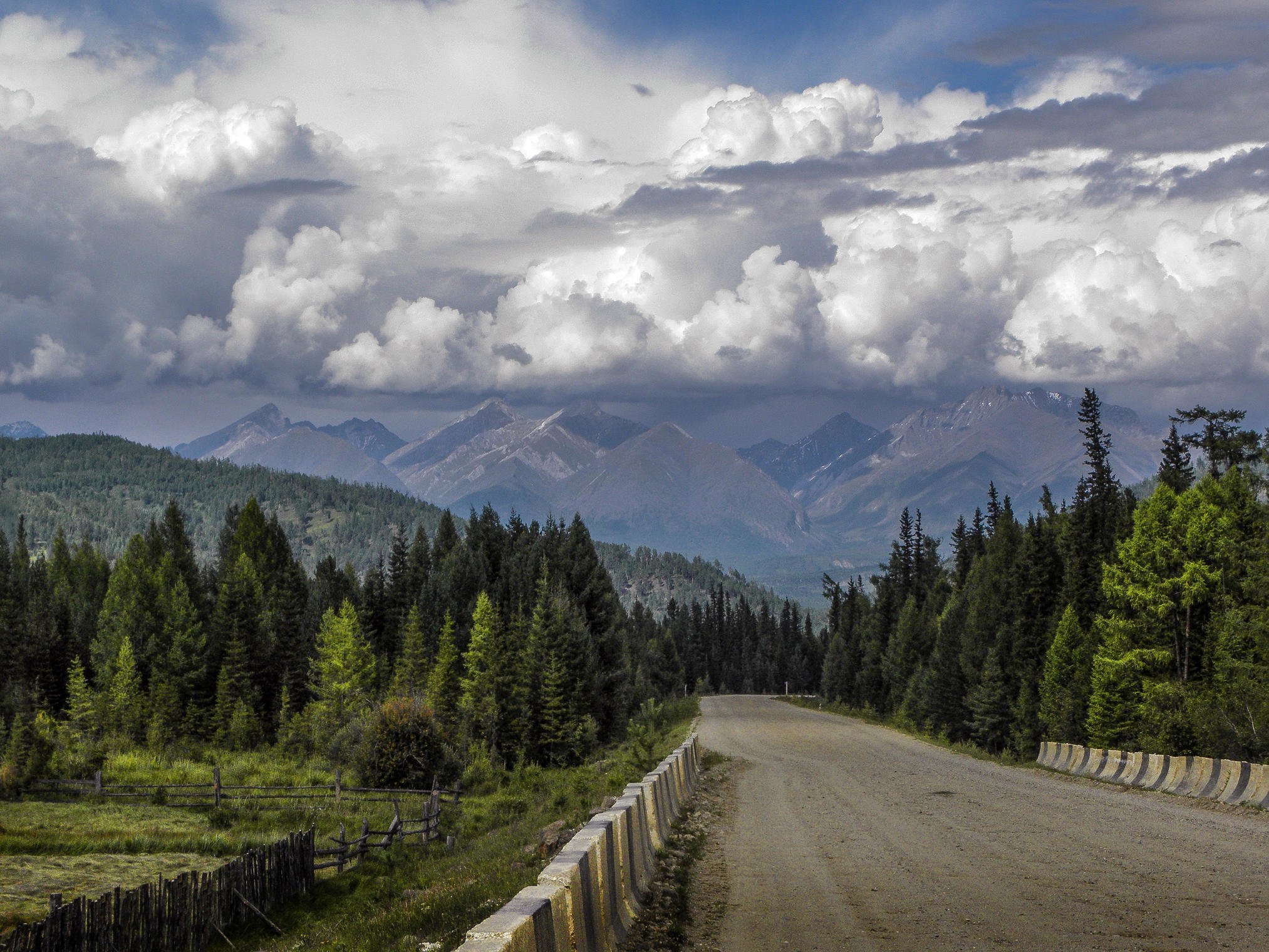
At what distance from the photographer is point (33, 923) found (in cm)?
1709

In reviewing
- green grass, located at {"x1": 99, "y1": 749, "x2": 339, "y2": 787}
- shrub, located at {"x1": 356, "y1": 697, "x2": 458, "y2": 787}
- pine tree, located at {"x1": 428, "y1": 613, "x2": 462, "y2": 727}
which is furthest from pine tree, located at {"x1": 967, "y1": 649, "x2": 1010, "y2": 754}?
green grass, located at {"x1": 99, "y1": 749, "x2": 339, "y2": 787}

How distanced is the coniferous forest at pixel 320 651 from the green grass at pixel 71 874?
64.7ft

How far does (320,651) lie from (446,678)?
40.6 feet

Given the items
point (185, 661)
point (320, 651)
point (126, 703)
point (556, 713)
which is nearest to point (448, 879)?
point (556, 713)

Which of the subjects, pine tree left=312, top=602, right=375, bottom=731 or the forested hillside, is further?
pine tree left=312, top=602, right=375, bottom=731

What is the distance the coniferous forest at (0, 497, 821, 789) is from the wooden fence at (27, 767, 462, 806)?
3.20m

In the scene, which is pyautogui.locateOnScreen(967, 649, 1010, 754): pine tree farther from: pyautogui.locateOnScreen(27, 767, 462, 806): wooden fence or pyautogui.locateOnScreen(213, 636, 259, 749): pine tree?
pyautogui.locateOnScreen(213, 636, 259, 749): pine tree

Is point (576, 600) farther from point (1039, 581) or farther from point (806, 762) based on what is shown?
point (806, 762)

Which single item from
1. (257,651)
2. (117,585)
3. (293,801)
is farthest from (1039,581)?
(117,585)

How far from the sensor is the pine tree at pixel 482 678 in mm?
69375

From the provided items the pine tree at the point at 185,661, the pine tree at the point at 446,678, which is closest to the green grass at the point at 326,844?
the pine tree at the point at 446,678

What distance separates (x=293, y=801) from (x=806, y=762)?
2424cm

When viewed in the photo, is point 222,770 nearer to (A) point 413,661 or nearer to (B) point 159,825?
(A) point 413,661

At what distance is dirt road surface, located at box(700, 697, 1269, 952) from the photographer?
10.1 meters
